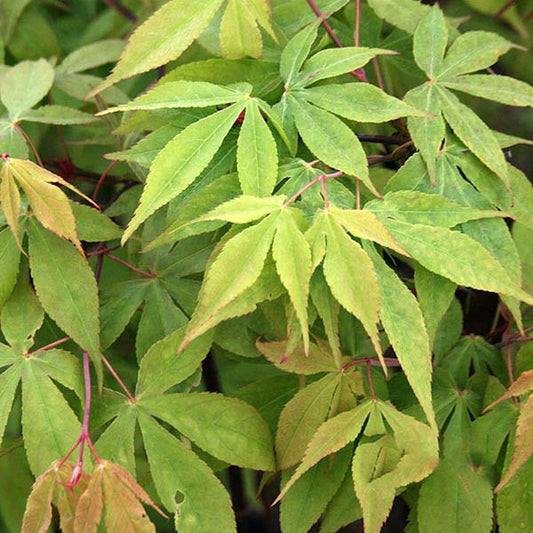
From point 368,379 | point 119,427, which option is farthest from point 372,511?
point 119,427

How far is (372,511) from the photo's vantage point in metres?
0.69

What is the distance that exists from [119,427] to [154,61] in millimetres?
369

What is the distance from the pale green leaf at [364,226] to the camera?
0.63 m

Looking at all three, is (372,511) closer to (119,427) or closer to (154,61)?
(119,427)

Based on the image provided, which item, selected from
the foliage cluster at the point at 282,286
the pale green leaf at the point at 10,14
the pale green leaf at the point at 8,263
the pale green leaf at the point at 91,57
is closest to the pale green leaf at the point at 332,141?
the foliage cluster at the point at 282,286

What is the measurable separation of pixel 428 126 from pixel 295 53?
6.2 inches

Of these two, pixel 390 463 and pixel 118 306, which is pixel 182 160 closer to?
pixel 118 306

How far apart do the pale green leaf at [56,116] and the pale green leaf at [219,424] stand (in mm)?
357

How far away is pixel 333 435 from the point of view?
0.71 m

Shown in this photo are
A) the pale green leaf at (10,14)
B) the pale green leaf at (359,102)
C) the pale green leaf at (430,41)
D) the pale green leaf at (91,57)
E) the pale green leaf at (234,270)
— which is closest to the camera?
the pale green leaf at (234,270)

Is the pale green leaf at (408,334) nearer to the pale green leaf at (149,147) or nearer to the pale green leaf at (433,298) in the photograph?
the pale green leaf at (433,298)

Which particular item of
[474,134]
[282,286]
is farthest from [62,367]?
[474,134]

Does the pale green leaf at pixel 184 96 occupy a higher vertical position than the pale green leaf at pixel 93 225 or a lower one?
higher

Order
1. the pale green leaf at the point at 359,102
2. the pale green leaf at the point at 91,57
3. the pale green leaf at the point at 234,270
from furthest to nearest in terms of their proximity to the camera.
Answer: the pale green leaf at the point at 91,57 → the pale green leaf at the point at 359,102 → the pale green leaf at the point at 234,270
